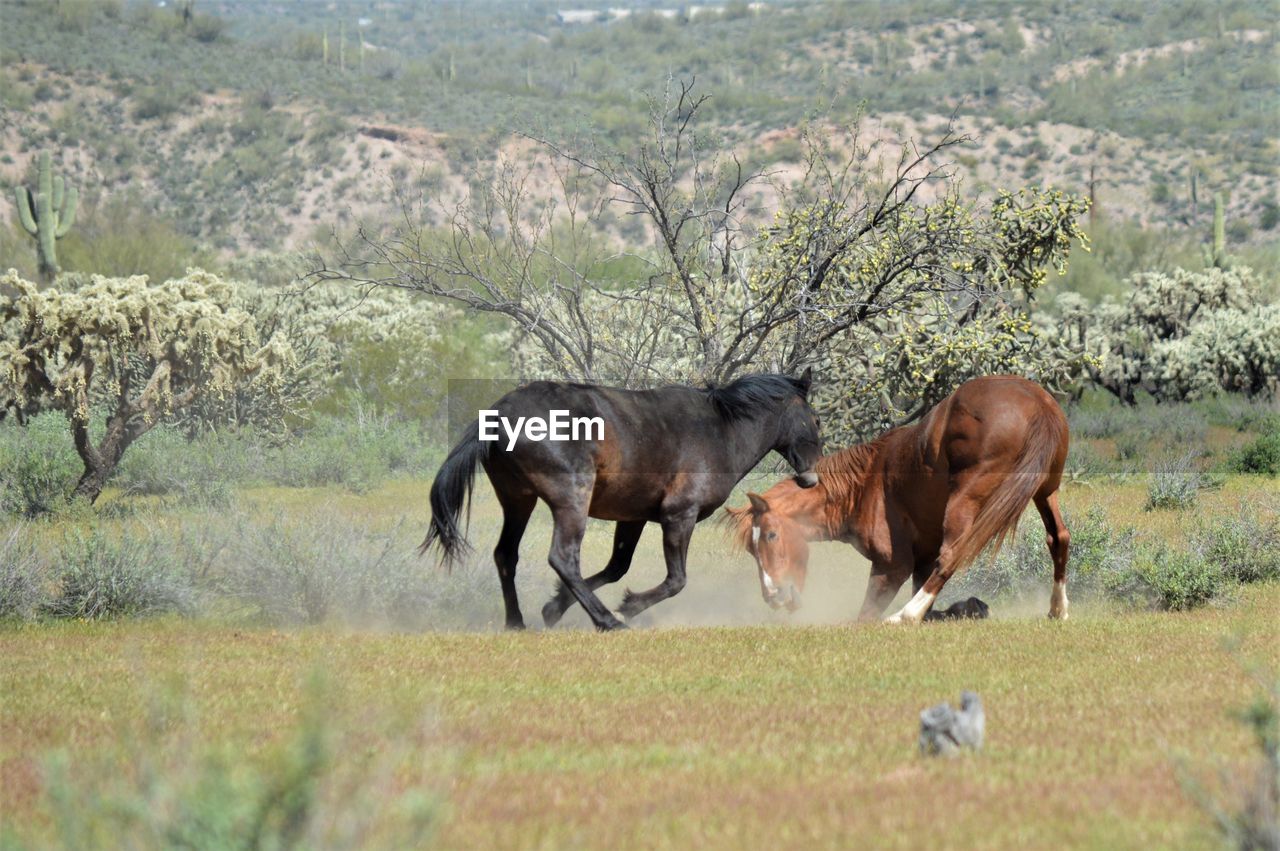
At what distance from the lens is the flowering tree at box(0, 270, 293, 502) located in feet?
74.4

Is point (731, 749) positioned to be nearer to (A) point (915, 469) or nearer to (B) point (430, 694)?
(B) point (430, 694)

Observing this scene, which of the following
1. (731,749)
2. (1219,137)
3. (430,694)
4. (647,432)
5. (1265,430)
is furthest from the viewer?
(1219,137)

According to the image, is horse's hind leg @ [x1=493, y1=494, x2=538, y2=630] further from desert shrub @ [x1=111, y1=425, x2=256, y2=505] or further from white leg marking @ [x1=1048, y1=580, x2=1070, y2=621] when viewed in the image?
desert shrub @ [x1=111, y1=425, x2=256, y2=505]

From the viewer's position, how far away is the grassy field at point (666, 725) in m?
5.30

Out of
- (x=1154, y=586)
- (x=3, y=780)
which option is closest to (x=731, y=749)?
(x=3, y=780)

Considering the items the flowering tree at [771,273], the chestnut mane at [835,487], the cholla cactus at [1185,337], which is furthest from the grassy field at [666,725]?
the cholla cactus at [1185,337]

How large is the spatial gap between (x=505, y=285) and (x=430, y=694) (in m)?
10.4

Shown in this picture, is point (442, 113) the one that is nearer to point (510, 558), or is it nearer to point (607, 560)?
point (607, 560)

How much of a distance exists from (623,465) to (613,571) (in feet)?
3.99

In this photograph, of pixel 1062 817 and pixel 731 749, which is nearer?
pixel 1062 817

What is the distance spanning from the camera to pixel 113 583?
41.0 ft

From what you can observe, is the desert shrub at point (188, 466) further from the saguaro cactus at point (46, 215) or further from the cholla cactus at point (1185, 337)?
the cholla cactus at point (1185, 337)

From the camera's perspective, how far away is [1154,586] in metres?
12.5

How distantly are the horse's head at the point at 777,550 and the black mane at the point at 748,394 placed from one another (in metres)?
0.72
